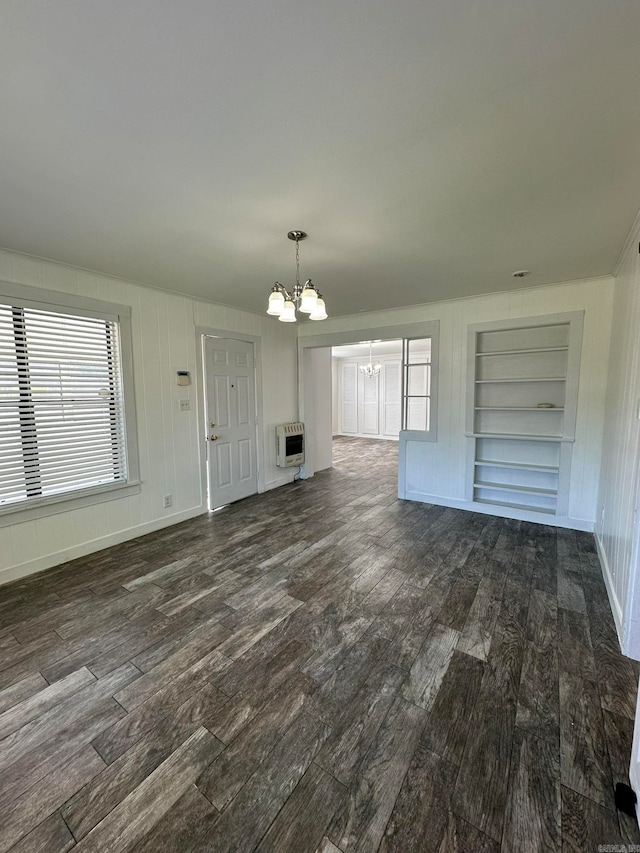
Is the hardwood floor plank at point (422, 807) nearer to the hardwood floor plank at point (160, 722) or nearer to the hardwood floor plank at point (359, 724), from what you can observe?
the hardwood floor plank at point (359, 724)

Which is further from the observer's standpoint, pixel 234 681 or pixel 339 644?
pixel 339 644

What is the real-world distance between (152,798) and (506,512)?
4.00 m

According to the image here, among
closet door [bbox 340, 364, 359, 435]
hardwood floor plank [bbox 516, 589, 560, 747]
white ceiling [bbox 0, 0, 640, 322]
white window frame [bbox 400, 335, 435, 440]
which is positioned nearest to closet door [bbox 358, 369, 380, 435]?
closet door [bbox 340, 364, 359, 435]

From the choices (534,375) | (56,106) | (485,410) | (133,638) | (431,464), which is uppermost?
(56,106)

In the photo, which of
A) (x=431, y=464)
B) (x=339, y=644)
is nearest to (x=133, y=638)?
(x=339, y=644)

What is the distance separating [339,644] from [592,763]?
1190 mm

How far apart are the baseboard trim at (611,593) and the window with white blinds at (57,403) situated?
415 centimetres

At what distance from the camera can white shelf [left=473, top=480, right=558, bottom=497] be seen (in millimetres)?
3909

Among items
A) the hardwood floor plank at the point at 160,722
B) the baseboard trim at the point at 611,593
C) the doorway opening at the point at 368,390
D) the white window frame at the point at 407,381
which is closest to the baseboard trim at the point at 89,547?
the hardwood floor plank at the point at 160,722

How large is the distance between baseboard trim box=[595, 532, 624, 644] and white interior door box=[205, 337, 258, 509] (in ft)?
13.0

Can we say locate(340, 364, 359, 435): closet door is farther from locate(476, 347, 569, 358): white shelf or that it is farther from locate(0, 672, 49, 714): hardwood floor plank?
locate(0, 672, 49, 714): hardwood floor plank

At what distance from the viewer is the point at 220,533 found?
370 cm

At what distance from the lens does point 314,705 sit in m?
1.65

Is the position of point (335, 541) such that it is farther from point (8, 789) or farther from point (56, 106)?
point (56, 106)
